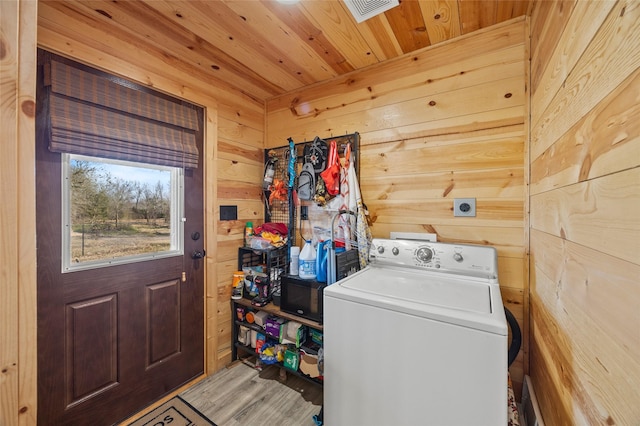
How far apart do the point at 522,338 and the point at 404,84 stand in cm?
176

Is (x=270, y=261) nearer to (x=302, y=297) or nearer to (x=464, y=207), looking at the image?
(x=302, y=297)

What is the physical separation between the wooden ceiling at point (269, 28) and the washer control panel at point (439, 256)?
1291 mm

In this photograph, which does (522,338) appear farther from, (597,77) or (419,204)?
(597,77)

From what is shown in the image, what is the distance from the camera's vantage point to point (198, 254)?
196 cm

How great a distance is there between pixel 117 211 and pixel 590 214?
2145 millimetres

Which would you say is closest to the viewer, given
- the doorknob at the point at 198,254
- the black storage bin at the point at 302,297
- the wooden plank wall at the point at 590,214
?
the wooden plank wall at the point at 590,214

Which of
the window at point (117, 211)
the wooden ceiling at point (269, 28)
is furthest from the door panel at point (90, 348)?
the wooden ceiling at point (269, 28)

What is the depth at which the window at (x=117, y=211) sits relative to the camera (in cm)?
141

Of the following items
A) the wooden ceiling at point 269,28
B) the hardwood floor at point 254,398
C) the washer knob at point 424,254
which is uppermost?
the wooden ceiling at point 269,28

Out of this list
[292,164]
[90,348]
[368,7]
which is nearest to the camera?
[368,7]

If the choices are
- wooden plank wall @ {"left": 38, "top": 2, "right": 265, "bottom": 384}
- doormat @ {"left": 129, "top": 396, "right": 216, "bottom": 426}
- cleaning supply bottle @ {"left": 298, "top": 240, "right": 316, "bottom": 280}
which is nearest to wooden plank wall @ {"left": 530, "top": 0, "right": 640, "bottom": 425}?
cleaning supply bottle @ {"left": 298, "top": 240, "right": 316, "bottom": 280}

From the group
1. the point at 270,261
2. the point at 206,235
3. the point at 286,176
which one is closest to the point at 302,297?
the point at 270,261

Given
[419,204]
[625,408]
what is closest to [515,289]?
[419,204]

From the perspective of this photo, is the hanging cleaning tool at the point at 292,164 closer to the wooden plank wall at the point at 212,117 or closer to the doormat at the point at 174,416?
the wooden plank wall at the point at 212,117
